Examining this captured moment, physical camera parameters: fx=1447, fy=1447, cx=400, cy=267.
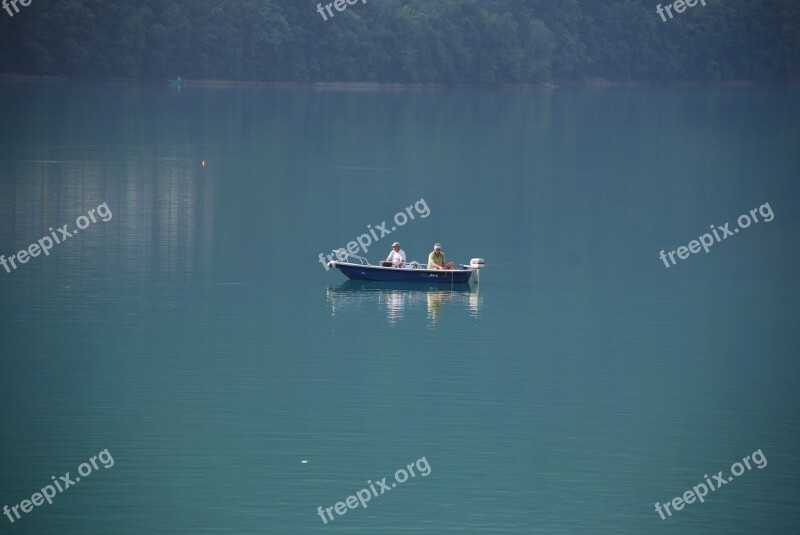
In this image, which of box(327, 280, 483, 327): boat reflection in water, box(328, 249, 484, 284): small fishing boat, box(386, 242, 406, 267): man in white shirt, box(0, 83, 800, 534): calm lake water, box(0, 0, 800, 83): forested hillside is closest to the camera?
box(0, 83, 800, 534): calm lake water

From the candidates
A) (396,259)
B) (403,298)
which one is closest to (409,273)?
(396,259)

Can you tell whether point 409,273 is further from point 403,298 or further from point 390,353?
point 390,353

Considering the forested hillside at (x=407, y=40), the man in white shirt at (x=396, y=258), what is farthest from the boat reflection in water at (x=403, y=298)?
the forested hillside at (x=407, y=40)

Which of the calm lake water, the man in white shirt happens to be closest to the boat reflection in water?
the calm lake water

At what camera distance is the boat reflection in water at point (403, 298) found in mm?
38438

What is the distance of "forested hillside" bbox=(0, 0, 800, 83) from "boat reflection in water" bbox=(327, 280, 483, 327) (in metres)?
98.2

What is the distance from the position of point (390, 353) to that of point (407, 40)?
122882 millimetres

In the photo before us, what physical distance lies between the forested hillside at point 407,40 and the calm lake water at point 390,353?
218 ft

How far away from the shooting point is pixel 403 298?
4003cm

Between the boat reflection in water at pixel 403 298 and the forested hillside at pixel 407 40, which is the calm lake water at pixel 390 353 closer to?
the boat reflection in water at pixel 403 298

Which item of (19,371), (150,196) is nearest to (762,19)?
(150,196)

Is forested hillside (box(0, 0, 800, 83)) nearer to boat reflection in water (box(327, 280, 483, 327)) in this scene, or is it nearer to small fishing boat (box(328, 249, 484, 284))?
small fishing boat (box(328, 249, 484, 284))

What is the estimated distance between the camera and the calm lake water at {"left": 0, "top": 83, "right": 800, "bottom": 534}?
24.4 meters

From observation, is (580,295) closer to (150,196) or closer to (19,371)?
(19,371)
